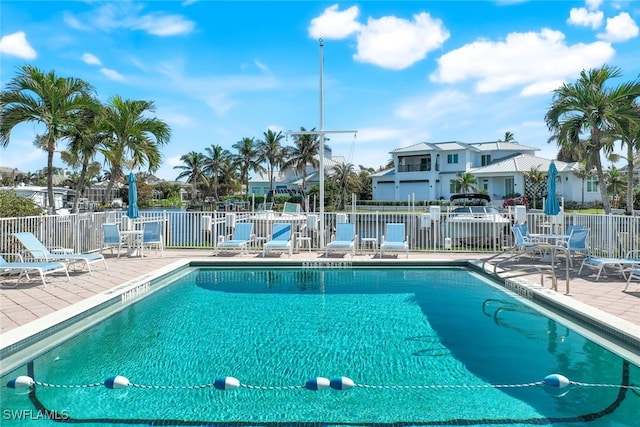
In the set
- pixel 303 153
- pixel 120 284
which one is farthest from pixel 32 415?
pixel 303 153

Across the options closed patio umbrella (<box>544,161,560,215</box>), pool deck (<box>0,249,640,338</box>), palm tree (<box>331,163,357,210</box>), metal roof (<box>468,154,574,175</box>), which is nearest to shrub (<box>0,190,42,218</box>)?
pool deck (<box>0,249,640,338</box>)

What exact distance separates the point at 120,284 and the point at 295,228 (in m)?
7.22

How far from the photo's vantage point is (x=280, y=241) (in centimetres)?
1242

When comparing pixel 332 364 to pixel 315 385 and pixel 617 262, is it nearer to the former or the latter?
pixel 315 385

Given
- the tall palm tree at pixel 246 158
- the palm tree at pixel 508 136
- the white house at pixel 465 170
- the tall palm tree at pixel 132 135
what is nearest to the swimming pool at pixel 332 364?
the tall palm tree at pixel 132 135

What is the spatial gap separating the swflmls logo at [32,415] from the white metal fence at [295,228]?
6.73m

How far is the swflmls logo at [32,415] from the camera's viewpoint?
146 inches

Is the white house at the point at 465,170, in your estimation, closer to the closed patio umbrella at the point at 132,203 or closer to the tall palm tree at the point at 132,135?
the tall palm tree at the point at 132,135

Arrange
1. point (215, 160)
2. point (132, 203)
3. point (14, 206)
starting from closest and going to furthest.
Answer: point (14, 206) < point (132, 203) < point (215, 160)

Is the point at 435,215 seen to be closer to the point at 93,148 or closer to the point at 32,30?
the point at 93,148

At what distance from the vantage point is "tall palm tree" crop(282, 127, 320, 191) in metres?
47.2

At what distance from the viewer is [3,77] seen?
12391mm

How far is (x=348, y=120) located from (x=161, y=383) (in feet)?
58.4

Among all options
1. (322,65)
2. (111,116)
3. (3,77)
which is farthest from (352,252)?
(3,77)
